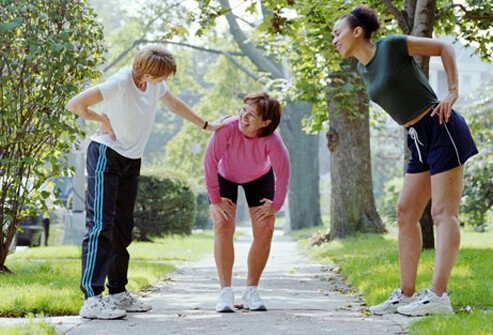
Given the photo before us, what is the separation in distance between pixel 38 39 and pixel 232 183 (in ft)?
9.94

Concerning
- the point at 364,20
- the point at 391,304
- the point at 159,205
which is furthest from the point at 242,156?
the point at 159,205

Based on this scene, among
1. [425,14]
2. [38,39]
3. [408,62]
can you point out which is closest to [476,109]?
[425,14]

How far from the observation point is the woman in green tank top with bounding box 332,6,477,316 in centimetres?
622

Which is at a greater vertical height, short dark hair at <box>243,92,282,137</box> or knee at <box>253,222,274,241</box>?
short dark hair at <box>243,92,282,137</box>

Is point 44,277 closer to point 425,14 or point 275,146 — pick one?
point 275,146

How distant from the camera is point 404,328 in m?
5.80

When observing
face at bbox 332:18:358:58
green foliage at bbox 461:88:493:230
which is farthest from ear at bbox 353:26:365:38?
green foliage at bbox 461:88:493:230

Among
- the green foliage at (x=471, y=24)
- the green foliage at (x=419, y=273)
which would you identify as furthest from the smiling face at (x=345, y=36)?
the green foliage at (x=471, y=24)

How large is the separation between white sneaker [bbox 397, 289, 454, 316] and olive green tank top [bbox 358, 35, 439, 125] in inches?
44.8

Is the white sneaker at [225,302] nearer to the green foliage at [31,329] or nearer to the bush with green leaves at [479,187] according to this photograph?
the green foliage at [31,329]

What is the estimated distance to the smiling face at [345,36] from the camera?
6422 mm

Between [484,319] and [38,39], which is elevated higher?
[38,39]

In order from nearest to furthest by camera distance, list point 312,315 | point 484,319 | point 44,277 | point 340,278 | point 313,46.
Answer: point 484,319 < point 312,315 < point 44,277 < point 340,278 < point 313,46

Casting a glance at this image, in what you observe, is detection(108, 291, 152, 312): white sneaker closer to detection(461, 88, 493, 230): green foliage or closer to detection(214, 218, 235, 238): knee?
detection(214, 218, 235, 238): knee
